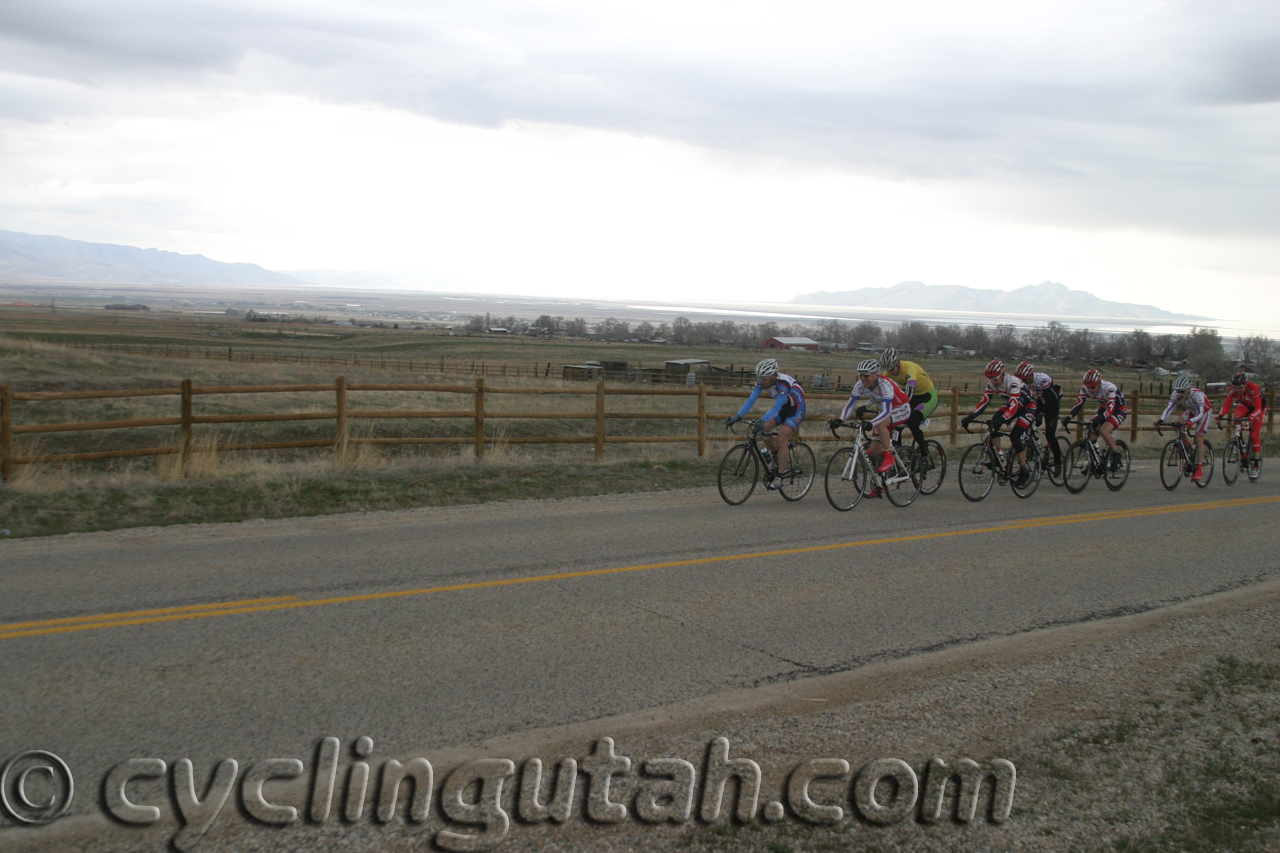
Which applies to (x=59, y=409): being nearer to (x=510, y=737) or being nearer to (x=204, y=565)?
(x=204, y=565)

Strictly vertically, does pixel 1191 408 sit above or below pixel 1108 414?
above

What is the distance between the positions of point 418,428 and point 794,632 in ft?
65.2

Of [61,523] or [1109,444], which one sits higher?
[1109,444]

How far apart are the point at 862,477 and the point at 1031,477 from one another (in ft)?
10.2

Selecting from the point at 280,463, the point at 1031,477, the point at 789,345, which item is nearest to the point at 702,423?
the point at 1031,477

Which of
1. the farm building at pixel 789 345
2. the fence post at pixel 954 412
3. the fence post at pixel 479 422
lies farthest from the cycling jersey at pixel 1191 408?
the farm building at pixel 789 345

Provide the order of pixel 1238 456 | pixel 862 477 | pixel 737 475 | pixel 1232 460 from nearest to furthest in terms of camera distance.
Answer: pixel 737 475 < pixel 862 477 < pixel 1232 460 < pixel 1238 456

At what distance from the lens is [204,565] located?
25.4ft

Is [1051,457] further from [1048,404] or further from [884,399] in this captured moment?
[884,399]

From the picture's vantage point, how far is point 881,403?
11.7m

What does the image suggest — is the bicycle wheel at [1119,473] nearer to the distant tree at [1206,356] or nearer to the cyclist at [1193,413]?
the cyclist at [1193,413]

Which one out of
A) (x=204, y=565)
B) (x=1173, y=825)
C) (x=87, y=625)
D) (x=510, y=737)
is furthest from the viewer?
(x=204, y=565)

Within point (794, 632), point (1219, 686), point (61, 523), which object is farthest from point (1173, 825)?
point (61, 523)

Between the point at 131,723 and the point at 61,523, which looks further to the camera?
the point at 61,523
